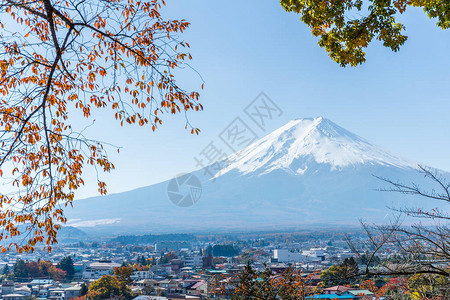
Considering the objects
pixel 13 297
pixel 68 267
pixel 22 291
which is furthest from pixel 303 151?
pixel 13 297

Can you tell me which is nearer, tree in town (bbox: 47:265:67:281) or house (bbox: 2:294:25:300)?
house (bbox: 2:294:25:300)

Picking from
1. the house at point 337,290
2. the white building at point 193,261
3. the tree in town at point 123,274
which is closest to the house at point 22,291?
the tree in town at point 123,274

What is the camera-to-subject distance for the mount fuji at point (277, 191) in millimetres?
124875

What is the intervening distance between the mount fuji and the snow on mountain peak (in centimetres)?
37

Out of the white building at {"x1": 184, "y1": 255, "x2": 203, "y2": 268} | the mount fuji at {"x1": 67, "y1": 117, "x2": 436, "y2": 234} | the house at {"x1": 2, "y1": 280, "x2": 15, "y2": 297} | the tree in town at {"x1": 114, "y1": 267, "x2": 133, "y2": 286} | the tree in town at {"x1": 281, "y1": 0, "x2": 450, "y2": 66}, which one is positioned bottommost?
the white building at {"x1": 184, "y1": 255, "x2": 203, "y2": 268}

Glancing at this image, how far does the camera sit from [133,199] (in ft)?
519

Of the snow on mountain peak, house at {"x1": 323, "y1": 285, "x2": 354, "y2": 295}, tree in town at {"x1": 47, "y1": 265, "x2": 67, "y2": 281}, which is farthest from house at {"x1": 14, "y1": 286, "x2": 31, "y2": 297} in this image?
the snow on mountain peak

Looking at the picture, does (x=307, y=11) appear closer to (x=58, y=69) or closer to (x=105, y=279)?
(x=58, y=69)

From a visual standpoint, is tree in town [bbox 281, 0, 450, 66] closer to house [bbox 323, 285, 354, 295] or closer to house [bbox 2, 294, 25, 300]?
house [bbox 323, 285, 354, 295]

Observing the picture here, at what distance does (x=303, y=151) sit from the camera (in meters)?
158

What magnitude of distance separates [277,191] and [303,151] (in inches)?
946

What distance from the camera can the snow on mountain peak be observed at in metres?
152

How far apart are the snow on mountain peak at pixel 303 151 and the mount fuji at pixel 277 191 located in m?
0.37

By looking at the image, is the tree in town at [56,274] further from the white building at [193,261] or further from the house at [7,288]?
the white building at [193,261]
